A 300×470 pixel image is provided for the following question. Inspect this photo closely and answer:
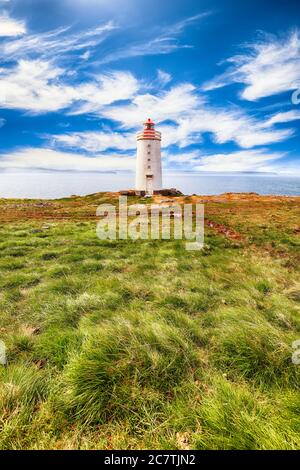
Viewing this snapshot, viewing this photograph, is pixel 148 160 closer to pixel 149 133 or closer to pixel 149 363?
pixel 149 133

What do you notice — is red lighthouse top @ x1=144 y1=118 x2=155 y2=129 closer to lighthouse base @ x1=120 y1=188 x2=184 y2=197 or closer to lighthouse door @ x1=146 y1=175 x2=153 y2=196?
lighthouse door @ x1=146 y1=175 x2=153 y2=196

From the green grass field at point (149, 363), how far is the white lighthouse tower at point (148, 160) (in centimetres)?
4609

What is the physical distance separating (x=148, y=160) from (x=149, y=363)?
52.4m

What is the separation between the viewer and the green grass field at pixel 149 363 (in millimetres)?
3096

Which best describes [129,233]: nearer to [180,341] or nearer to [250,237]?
[250,237]

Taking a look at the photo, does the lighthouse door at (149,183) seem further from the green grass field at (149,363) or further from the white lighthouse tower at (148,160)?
the green grass field at (149,363)

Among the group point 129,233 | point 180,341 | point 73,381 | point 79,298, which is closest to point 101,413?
point 73,381

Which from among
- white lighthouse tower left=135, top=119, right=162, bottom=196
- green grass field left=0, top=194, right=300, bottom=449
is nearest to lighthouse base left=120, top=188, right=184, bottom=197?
white lighthouse tower left=135, top=119, right=162, bottom=196

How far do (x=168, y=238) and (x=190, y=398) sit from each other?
11448 millimetres

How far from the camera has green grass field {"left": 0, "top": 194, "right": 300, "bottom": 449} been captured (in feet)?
10.2

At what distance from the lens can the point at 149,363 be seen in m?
4.08

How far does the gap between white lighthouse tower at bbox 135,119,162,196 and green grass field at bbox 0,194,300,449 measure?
151 ft

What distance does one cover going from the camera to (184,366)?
4184 millimetres

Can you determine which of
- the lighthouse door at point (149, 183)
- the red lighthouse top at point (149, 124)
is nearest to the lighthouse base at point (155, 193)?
the lighthouse door at point (149, 183)
